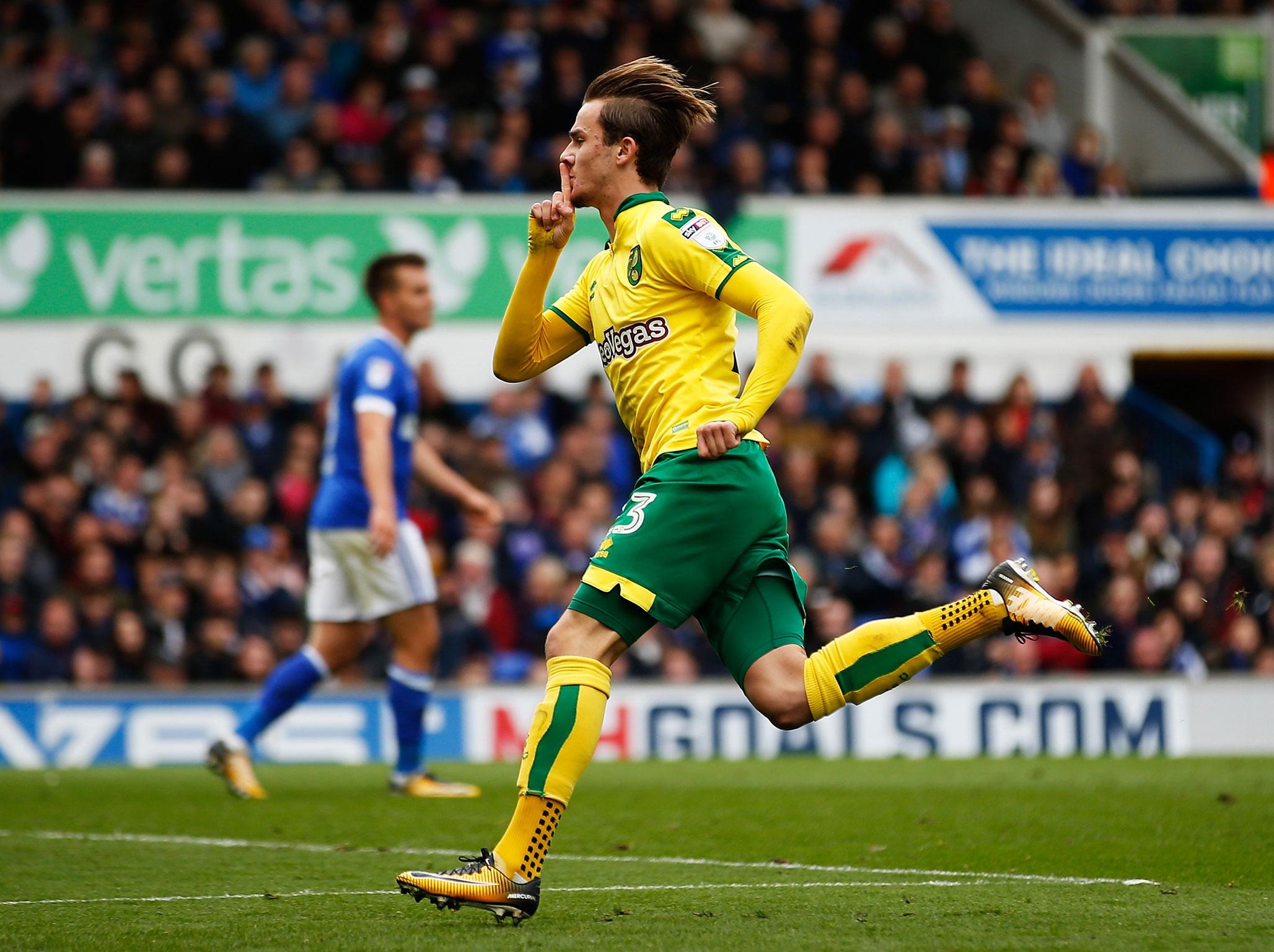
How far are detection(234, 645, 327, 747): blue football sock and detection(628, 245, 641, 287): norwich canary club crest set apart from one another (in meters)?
4.03

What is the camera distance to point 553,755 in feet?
16.1

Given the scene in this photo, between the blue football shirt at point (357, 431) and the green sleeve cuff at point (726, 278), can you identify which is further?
the blue football shirt at point (357, 431)

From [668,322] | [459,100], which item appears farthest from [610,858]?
[459,100]

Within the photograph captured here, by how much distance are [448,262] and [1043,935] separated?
12508mm

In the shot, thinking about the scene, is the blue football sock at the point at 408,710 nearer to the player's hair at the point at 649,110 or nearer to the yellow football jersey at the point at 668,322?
the yellow football jersey at the point at 668,322

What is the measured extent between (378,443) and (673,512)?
12.2ft

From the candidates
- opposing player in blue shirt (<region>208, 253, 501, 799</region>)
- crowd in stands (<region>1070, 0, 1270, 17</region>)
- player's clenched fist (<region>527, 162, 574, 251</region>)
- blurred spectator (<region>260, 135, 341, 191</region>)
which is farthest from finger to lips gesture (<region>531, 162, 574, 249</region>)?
crowd in stands (<region>1070, 0, 1270, 17</region>)

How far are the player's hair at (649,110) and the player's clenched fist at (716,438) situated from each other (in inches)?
36.6

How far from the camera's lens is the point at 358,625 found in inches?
349

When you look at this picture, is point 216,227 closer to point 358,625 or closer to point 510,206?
point 510,206

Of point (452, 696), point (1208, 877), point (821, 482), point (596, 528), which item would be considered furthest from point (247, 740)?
point (821, 482)

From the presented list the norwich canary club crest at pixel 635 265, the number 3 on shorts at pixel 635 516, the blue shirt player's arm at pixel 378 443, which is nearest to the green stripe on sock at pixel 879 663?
the number 3 on shorts at pixel 635 516

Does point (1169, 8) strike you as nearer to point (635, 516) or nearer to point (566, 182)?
point (566, 182)

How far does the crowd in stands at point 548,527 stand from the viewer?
13.2 metres
